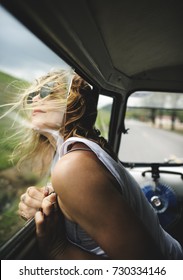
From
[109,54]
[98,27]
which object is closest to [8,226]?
[98,27]

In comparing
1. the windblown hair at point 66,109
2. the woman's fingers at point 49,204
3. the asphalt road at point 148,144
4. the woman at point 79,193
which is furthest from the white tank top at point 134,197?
the asphalt road at point 148,144

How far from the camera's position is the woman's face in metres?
1.57

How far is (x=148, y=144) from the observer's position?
3682 millimetres

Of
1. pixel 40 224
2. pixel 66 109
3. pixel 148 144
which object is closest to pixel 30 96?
pixel 66 109

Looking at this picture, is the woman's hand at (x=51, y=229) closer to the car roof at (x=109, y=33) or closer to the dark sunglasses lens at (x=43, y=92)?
→ the dark sunglasses lens at (x=43, y=92)

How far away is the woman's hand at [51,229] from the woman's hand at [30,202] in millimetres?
96

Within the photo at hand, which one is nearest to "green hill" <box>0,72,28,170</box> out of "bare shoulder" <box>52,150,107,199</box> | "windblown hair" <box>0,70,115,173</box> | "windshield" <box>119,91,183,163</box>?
"windblown hair" <box>0,70,115,173</box>

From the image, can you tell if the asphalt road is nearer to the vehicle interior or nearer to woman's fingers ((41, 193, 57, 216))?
the vehicle interior

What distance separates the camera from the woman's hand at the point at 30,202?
158 cm

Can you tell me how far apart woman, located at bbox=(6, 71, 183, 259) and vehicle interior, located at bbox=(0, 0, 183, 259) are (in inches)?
6.2

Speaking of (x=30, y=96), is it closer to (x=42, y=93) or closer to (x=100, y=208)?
(x=42, y=93)

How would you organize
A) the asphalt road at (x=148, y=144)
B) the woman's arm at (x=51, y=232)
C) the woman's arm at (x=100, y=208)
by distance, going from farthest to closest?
the asphalt road at (x=148, y=144) < the woman's arm at (x=51, y=232) < the woman's arm at (x=100, y=208)

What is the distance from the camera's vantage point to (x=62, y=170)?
106 centimetres

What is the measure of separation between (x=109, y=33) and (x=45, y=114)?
0.69 metres
